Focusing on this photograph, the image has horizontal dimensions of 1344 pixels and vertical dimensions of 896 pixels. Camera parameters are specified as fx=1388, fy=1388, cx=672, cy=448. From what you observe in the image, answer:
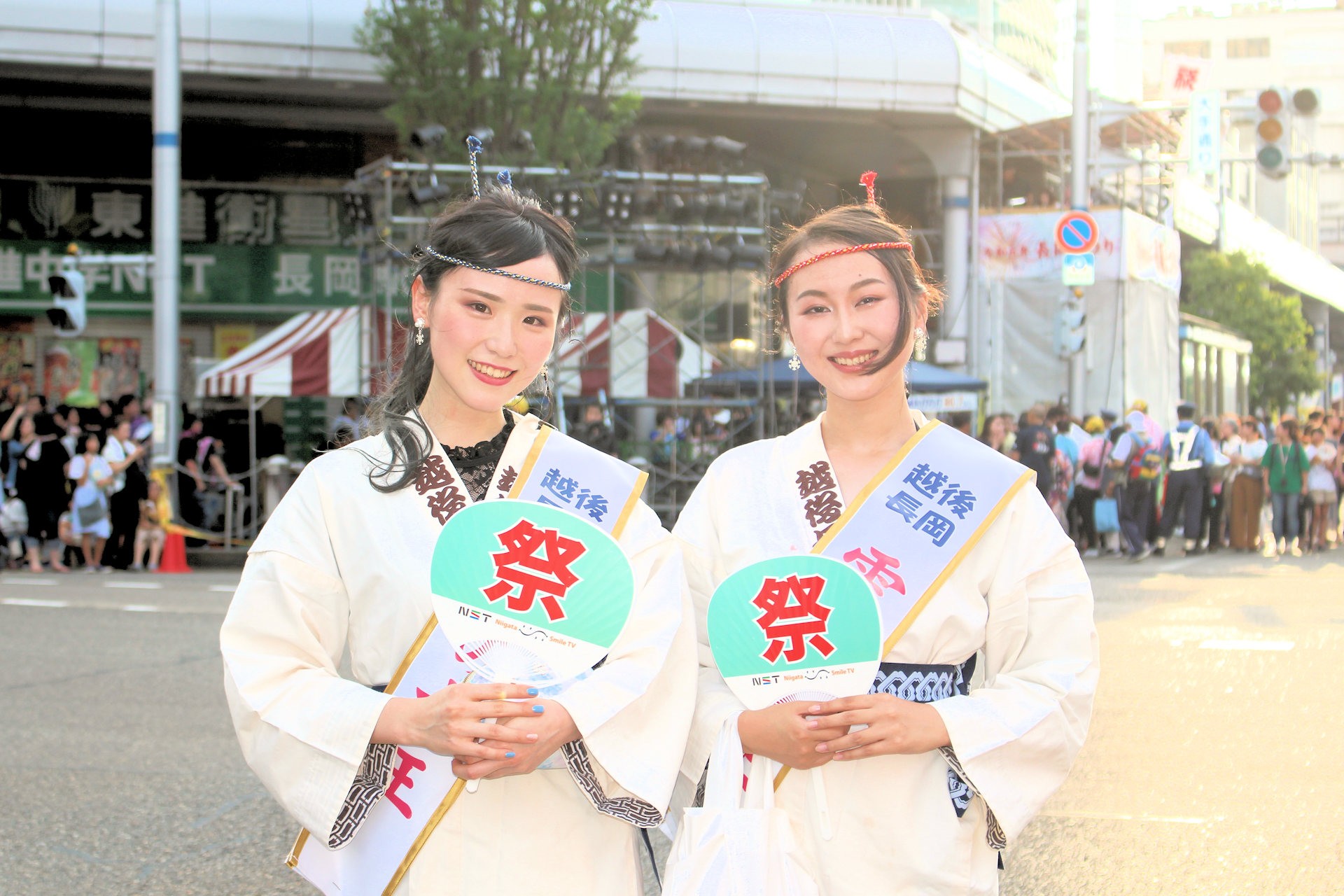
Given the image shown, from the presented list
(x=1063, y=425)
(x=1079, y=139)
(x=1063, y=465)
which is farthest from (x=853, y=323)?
(x=1079, y=139)

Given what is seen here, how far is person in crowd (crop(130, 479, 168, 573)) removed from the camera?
12.8 meters

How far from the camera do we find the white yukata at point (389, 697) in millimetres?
2086

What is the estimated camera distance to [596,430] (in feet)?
45.6

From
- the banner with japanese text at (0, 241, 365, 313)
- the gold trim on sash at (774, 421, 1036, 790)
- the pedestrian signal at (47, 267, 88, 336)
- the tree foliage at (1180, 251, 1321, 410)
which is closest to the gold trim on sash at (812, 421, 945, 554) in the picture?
the gold trim on sash at (774, 421, 1036, 790)

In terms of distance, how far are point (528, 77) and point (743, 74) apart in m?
4.23

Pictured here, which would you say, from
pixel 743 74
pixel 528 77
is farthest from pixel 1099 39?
pixel 528 77

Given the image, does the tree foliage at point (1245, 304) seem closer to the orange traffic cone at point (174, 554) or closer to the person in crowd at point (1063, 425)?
the person in crowd at point (1063, 425)

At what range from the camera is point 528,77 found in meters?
15.3

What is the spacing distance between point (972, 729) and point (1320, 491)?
46.8 ft

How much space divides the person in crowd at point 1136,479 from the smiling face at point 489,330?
39.9 feet

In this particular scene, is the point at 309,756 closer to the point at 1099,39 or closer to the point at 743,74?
the point at 743,74

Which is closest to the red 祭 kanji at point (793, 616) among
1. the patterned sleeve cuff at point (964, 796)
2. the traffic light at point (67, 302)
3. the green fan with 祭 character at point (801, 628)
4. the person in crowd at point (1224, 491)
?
the green fan with 祭 character at point (801, 628)

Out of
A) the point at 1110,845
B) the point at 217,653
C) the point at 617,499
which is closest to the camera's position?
the point at 617,499

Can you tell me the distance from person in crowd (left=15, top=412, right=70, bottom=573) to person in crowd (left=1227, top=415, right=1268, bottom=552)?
38.5ft
